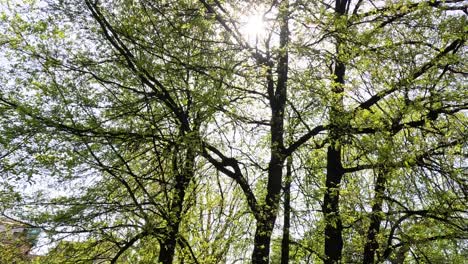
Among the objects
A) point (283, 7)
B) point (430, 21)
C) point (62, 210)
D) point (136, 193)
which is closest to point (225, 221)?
point (136, 193)

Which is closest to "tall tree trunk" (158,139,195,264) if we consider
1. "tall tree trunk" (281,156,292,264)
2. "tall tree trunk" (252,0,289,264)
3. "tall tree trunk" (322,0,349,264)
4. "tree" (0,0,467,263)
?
"tree" (0,0,467,263)

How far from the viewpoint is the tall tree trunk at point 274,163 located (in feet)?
21.9

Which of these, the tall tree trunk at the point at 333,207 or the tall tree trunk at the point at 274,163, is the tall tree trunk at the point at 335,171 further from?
the tall tree trunk at the point at 274,163

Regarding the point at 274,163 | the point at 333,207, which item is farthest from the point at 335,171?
the point at 274,163

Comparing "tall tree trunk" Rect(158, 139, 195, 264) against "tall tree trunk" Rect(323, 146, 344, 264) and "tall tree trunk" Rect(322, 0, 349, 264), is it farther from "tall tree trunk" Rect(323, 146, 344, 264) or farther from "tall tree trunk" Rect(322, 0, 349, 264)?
"tall tree trunk" Rect(323, 146, 344, 264)

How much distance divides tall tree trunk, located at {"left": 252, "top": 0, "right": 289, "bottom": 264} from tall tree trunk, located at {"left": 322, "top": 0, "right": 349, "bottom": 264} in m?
0.92

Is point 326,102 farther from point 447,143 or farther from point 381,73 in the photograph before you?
point 447,143

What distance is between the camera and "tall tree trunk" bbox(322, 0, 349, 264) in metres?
5.98

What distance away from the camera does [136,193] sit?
6.77 meters

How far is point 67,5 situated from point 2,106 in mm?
1882

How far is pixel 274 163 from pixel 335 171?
6.02ft

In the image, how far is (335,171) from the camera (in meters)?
8.50

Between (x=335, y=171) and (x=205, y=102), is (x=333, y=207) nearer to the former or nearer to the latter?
(x=335, y=171)

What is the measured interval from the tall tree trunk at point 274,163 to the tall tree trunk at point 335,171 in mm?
919
